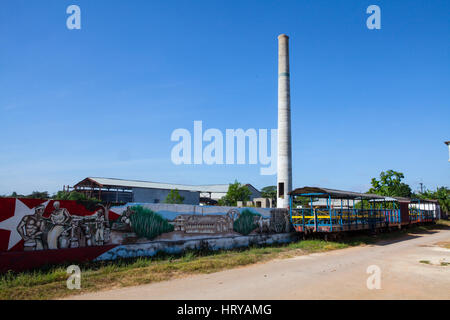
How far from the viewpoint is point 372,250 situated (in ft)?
54.5

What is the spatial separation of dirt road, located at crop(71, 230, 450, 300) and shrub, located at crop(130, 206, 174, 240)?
3.86 meters

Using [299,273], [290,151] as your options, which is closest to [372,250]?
[299,273]

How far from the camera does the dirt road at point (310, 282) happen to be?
768 cm

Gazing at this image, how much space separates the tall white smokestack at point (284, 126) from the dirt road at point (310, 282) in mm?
12165

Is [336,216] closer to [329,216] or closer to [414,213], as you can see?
[329,216]

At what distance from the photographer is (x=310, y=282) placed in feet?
29.7

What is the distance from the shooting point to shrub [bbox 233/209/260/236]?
17.2m

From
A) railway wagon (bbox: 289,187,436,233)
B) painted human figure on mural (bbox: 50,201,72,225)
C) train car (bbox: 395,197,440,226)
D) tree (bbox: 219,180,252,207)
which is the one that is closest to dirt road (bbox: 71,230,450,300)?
painted human figure on mural (bbox: 50,201,72,225)

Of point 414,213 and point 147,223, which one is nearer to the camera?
point 147,223

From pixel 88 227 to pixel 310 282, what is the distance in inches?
295

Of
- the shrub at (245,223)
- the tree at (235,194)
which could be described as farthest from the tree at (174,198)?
the shrub at (245,223)

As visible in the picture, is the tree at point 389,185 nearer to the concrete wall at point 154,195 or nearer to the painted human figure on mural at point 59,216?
the concrete wall at point 154,195

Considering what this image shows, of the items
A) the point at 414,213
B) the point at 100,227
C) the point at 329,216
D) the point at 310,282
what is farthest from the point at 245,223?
the point at 414,213
